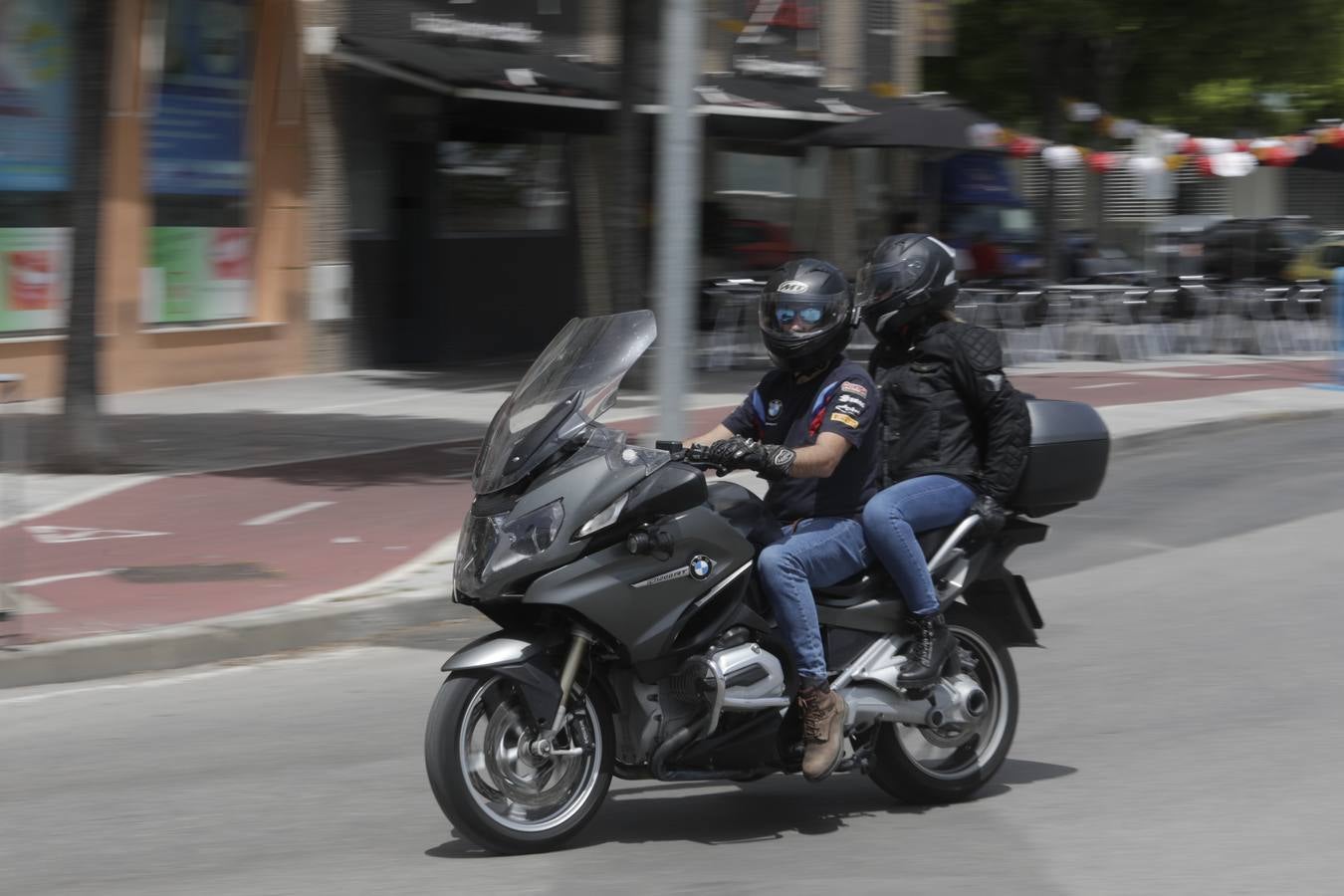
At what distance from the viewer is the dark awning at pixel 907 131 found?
21.4 metres

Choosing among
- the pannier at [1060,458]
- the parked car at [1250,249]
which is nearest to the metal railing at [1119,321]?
the parked car at [1250,249]

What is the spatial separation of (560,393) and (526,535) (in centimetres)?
40

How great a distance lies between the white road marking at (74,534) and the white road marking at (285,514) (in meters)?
0.55

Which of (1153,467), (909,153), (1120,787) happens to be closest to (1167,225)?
(909,153)

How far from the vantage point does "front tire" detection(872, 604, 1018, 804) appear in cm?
550

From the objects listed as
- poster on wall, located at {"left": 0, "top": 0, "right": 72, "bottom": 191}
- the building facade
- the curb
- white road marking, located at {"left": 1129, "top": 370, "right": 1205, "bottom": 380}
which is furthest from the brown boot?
white road marking, located at {"left": 1129, "top": 370, "right": 1205, "bottom": 380}

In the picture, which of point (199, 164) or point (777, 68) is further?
point (777, 68)

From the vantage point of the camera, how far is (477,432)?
1487cm

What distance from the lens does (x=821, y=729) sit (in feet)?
17.0

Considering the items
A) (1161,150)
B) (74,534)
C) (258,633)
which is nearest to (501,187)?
(1161,150)

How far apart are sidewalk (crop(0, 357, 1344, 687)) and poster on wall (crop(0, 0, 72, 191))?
6.66ft

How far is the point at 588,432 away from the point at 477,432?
33.1ft

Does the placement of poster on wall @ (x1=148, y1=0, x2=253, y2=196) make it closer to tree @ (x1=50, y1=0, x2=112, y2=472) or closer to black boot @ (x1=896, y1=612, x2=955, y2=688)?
tree @ (x1=50, y1=0, x2=112, y2=472)

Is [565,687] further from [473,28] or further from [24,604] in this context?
[473,28]
